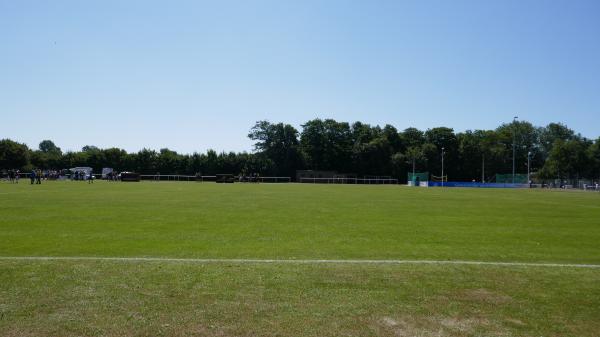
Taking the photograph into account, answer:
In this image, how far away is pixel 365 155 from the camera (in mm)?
130375

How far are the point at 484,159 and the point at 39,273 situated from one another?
140 metres

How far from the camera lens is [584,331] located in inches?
225

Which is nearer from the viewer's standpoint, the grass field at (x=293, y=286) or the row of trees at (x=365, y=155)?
the grass field at (x=293, y=286)

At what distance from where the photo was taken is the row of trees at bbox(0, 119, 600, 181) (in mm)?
111062

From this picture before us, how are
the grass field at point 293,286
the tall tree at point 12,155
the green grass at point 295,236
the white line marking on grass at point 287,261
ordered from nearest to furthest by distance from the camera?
the grass field at point 293,286, the white line marking on grass at point 287,261, the green grass at point 295,236, the tall tree at point 12,155

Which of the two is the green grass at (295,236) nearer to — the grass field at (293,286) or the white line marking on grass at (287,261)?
the grass field at (293,286)

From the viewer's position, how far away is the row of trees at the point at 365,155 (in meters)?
111

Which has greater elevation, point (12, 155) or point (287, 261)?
point (12, 155)

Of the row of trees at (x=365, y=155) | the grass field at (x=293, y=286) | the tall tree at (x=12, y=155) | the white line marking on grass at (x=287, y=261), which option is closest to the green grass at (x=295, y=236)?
the grass field at (x=293, y=286)

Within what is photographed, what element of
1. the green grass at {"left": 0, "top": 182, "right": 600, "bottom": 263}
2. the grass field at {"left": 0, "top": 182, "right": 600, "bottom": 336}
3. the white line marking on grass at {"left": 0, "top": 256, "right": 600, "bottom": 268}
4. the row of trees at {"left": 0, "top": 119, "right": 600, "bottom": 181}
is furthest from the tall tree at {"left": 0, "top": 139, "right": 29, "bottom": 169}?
the white line marking on grass at {"left": 0, "top": 256, "right": 600, "bottom": 268}

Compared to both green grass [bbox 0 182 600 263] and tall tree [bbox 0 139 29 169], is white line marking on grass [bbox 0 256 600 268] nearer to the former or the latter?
green grass [bbox 0 182 600 263]

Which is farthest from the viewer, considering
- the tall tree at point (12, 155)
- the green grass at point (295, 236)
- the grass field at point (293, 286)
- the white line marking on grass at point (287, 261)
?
the tall tree at point (12, 155)

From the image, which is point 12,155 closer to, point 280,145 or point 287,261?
point 280,145

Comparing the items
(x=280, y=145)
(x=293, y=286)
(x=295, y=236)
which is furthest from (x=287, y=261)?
(x=280, y=145)
